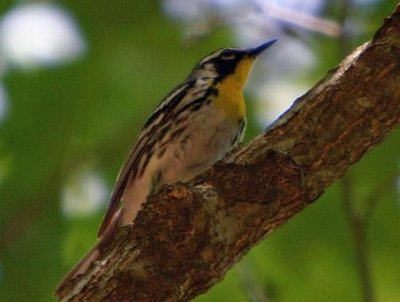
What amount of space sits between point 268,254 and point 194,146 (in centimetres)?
89

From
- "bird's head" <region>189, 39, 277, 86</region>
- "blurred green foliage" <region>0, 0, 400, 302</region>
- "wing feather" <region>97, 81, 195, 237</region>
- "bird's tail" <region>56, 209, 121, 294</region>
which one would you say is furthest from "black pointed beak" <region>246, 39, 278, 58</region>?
"bird's tail" <region>56, 209, 121, 294</region>

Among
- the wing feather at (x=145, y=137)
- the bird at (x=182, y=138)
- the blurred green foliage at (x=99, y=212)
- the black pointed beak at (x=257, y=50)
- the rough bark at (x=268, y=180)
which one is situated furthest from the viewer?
the black pointed beak at (x=257, y=50)

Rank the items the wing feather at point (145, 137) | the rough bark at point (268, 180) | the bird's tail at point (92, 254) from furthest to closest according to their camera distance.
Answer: the wing feather at point (145, 137) → the bird's tail at point (92, 254) → the rough bark at point (268, 180)

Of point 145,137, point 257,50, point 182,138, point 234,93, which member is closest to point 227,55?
point 257,50

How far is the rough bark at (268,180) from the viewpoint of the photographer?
358 centimetres

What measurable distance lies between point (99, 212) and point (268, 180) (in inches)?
85.0

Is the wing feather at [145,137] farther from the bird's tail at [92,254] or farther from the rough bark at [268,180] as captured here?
the rough bark at [268,180]

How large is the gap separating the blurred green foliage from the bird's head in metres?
0.78

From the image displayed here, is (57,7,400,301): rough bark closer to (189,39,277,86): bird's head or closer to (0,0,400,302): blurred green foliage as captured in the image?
(0,0,400,302): blurred green foliage

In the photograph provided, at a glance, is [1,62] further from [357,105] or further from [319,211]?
[357,105]

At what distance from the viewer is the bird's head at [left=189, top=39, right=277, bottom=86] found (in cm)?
653

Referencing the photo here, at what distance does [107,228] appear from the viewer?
212 inches

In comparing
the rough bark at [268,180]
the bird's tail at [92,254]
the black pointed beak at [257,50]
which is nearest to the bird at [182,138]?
the black pointed beak at [257,50]

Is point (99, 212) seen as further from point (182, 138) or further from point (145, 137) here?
point (182, 138)
